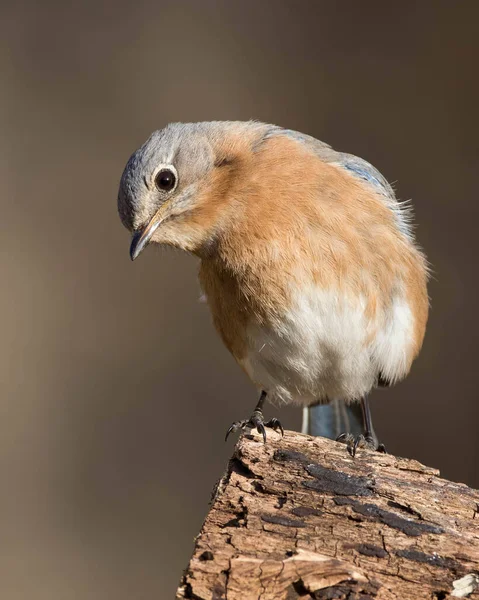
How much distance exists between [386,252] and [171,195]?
99 centimetres

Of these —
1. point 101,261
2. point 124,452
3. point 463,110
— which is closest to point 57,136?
point 101,261

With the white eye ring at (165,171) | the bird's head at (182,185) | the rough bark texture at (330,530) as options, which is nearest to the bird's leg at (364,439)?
the rough bark texture at (330,530)

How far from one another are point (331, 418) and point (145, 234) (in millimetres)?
1721

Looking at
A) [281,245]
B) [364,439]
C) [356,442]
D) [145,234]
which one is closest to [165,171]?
[145,234]

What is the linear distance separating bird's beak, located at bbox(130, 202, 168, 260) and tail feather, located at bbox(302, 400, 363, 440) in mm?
1618

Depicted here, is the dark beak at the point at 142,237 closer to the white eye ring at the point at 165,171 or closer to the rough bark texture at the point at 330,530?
the white eye ring at the point at 165,171

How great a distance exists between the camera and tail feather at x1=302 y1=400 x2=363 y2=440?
4707mm

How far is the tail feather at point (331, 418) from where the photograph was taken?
4707 millimetres

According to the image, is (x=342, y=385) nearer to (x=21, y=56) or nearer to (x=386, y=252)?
(x=386, y=252)

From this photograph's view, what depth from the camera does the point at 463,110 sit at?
6.86m

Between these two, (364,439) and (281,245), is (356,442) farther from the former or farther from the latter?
(281,245)

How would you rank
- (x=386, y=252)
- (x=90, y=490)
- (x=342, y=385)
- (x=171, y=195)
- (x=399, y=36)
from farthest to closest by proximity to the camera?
1. (x=399, y=36)
2. (x=90, y=490)
3. (x=342, y=385)
4. (x=386, y=252)
5. (x=171, y=195)

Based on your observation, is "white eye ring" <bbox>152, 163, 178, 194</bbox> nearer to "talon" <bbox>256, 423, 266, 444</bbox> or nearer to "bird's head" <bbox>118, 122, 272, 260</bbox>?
"bird's head" <bbox>118, 122, 272, 260</bbox>

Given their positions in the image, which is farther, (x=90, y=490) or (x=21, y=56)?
(x=21, y=56)
